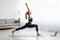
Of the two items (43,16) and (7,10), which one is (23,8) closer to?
(7,10)

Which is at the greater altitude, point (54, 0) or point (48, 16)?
point (54, 0)

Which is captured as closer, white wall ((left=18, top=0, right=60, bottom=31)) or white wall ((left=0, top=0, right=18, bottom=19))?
white wall ((left=18, top=0, right=60, bottom=31))

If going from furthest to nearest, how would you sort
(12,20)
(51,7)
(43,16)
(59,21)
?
(12,20) → (43,16) → (51,7) → (59,21)

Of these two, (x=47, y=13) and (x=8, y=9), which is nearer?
(x=47, y=13)

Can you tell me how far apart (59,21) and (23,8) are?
334cm

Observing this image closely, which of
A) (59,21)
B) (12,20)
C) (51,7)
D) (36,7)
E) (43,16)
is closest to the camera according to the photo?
(59,21)

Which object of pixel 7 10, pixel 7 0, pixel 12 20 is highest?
pixel 7 0

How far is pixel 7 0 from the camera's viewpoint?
28.9 ft

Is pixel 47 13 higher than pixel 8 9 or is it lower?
lower

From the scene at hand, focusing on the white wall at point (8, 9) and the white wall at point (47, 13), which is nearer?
the white wall at point (47, 13)

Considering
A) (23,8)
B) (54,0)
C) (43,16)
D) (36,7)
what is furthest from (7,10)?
(54,0)

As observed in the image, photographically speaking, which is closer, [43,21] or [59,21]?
[59,21]

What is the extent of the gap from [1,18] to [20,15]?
4.08ft

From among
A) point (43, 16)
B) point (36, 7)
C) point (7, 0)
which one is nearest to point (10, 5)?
point (7, 0)
